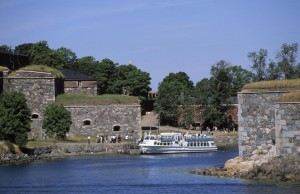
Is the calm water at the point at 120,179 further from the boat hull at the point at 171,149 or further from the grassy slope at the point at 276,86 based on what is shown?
the boat hull at the point at 171,149

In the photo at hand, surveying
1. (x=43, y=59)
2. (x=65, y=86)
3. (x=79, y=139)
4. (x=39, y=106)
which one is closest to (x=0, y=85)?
(x=39, y=106)

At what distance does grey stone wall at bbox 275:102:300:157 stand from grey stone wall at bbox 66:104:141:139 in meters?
31.6

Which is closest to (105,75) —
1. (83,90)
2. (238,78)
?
(238,78)

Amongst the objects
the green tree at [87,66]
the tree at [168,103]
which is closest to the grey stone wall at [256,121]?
the tree at [168,103]

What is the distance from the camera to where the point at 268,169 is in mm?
33344

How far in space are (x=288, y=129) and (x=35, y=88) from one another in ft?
109

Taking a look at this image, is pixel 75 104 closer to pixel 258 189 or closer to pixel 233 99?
pixel 233 99

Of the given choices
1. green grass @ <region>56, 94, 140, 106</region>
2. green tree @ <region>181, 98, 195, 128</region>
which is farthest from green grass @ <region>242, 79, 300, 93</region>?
green tree @ <region>181, 98, 195, 128</region>

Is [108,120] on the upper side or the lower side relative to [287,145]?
upper

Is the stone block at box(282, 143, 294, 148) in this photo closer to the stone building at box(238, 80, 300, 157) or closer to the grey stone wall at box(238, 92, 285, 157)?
the stone building at box(238, 80, 300, 157)

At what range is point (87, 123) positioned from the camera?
211ft

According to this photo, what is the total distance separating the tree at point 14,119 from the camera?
5025 cm

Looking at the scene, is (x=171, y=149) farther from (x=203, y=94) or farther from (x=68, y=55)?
(x=68, y=55)

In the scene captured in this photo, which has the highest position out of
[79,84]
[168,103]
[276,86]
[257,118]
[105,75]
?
[105,75]
